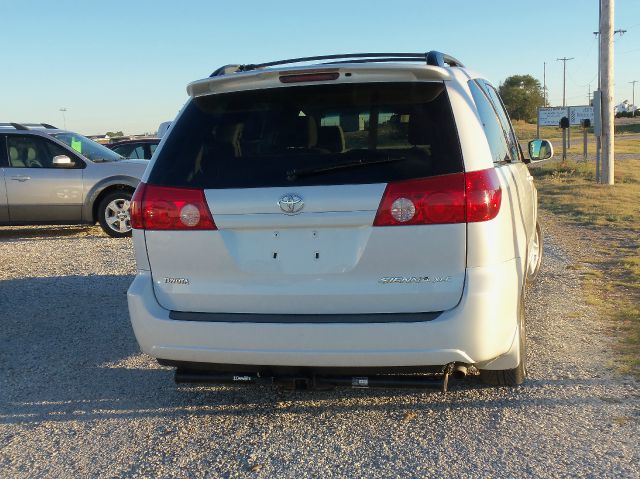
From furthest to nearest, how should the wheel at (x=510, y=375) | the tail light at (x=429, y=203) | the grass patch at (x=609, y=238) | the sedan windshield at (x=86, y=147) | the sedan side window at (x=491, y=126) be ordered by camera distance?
the sedan windshield at (x=86, y=147) → the grass patch at (x=609, y=238) → the wheel at (x=510, y=375) → the sedan side window at (x=491, y=126) → the tail light at (x=429, y=203)

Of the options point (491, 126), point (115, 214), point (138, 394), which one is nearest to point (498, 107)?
point (491, 126)

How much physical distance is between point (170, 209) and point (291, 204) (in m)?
0.66

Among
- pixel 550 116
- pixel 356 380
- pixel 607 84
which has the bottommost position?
pixel 356 380

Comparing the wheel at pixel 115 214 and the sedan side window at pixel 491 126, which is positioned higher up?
the sedan side window at pixel 491 126

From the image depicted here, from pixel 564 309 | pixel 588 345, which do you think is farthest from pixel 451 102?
pixel 564 309

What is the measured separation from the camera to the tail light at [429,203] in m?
3.36

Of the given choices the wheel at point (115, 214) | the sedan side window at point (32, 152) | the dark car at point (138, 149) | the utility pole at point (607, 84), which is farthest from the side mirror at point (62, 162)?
the utility pole at point (607, 84)

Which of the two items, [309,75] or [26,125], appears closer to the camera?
[309,75]

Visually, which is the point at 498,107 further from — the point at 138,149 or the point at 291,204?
the point at 138,149

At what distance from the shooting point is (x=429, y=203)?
3357mm

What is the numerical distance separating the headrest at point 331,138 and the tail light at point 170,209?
68 centimetres

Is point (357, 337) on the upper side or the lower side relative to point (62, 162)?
lower

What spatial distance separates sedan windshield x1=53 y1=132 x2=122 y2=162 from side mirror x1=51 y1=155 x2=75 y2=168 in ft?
1.34

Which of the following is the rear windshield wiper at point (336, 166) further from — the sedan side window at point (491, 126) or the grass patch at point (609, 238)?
the grass patch at point (609, 238)
